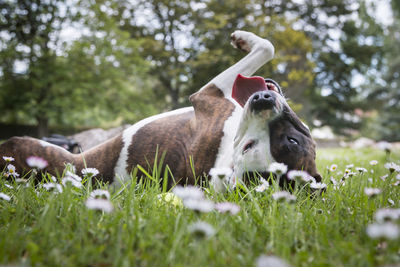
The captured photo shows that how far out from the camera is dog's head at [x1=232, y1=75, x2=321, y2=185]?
5.13ft

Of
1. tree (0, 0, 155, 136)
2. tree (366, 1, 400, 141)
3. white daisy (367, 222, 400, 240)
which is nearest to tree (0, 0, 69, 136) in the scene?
tree (0, 0, 155, 136)

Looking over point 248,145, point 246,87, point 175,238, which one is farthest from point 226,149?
point 175,238

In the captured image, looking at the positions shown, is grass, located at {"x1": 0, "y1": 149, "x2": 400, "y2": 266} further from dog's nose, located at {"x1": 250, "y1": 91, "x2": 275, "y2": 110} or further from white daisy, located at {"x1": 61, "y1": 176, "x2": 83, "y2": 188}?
dog's nose, located at {"x1": 250, "y1": 91, "x2": 275, "y2": 110}

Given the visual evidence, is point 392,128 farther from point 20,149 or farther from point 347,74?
point 20,149

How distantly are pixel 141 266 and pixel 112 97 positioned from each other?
13.1m

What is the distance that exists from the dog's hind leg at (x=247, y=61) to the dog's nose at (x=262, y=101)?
0.76m

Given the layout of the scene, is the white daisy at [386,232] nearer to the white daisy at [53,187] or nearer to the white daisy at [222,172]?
the white daisy at [222,172]

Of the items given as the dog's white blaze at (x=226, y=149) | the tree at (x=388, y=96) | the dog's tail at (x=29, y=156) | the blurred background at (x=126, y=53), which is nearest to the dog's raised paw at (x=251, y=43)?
the dog's white blaze at (x=226, y=149)

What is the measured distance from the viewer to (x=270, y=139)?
1.61 metres

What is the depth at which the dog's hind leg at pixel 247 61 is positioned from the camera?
95.3 inches

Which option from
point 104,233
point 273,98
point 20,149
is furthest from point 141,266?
point 20,149

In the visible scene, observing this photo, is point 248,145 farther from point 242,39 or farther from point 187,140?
point 242,39

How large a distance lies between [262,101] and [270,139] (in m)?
0.22

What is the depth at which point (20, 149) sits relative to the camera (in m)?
2.12
